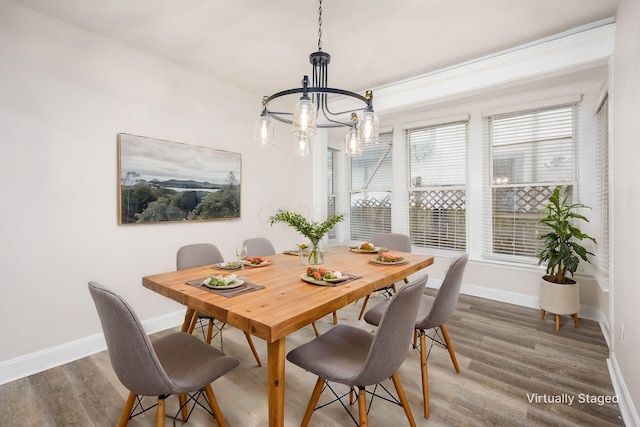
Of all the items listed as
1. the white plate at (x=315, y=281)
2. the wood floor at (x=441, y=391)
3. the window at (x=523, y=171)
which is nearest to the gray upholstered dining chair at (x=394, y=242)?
the wood floor at (x=441, y=391)

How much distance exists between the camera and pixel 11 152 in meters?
2.12

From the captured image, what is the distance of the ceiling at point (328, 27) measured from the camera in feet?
7.04

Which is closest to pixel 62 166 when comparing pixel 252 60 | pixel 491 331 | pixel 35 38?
pixel 35 38

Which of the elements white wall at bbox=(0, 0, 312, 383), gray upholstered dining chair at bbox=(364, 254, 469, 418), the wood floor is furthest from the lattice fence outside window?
white wall at bbox=(0, 0, 312, 383)

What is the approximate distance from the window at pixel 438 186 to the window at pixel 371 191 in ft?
1.33

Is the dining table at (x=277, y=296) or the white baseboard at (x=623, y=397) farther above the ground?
the dining table at (x=277, y=296)

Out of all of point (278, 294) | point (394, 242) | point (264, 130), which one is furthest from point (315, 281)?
point (394, 242)

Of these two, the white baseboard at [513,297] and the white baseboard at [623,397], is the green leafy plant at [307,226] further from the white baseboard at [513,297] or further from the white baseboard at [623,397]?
the white baseboard at [513,297]

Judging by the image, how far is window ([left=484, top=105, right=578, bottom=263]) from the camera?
3.43 meters

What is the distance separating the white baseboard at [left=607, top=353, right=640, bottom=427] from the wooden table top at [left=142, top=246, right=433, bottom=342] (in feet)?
4.37

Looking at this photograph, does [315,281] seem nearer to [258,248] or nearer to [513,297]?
[258,248]

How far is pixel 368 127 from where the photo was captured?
2.15 metres

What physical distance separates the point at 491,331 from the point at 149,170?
3577 mm

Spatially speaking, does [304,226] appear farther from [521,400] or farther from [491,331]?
[491,331]
